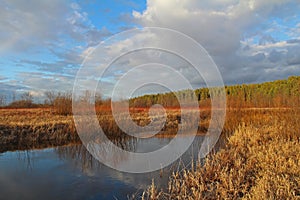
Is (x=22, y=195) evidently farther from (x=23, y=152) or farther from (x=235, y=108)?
(x=235, y=108)

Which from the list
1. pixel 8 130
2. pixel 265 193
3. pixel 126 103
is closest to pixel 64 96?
pixel 126 103

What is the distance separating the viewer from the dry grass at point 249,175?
5.00m

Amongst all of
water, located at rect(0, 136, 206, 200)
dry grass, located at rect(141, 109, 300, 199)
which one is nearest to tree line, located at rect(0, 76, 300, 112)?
dry grass, located at rect(141, 109, 300, 199)

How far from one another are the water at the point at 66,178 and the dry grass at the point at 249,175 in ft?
2.53

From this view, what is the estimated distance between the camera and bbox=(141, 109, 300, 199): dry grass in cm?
500

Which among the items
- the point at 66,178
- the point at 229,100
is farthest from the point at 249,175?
the point at 229,100

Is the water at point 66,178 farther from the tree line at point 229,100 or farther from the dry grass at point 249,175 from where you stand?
the tree line at point 229,100

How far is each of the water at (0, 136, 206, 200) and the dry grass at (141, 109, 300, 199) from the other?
2.53 ft

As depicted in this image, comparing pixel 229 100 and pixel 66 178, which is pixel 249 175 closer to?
pixel 66 178

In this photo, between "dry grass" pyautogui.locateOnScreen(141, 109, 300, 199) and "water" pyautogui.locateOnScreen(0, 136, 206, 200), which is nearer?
"dry grass" pyautogui.locateOnScreen(141, 109, 300, 199)

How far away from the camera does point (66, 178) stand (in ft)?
23.1

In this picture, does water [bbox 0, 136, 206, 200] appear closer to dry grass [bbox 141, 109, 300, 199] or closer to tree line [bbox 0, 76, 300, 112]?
dry grass [bbox 141, 109, 300, 199]

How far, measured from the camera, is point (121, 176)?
23.4ft

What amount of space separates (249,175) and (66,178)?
199 inches
